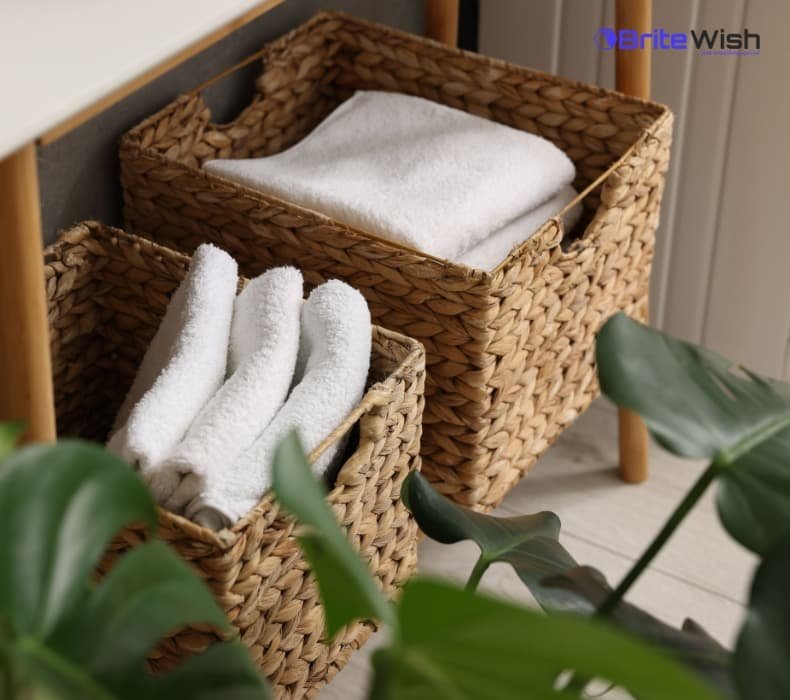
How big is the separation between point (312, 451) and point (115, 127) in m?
0.45

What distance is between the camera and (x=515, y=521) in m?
0.72

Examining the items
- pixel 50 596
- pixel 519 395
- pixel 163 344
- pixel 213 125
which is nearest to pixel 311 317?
pixel 163 344

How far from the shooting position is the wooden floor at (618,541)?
4.03 ft

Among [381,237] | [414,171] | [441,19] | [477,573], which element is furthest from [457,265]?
[441,19]

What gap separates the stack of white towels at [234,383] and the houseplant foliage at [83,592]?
1.12 ft

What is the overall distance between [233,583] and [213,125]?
0.55 metres

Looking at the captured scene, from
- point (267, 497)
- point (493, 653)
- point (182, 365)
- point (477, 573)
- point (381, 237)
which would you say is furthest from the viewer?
point (381, 237)

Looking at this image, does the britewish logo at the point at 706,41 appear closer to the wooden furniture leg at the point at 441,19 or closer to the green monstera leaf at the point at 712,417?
the wooden furniture leg at the point at 441,19

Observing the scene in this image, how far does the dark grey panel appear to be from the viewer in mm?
1042

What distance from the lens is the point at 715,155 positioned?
4.33 ft

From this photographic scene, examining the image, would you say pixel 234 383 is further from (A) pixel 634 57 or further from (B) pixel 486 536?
(A) pixel 634 57

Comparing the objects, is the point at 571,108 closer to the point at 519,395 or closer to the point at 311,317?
the point at 519,395

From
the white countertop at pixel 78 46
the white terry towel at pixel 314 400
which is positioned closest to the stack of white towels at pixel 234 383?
the white terry towel at pixel 314 400

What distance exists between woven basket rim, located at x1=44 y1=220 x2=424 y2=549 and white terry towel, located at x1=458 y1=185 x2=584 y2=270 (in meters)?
0.16
